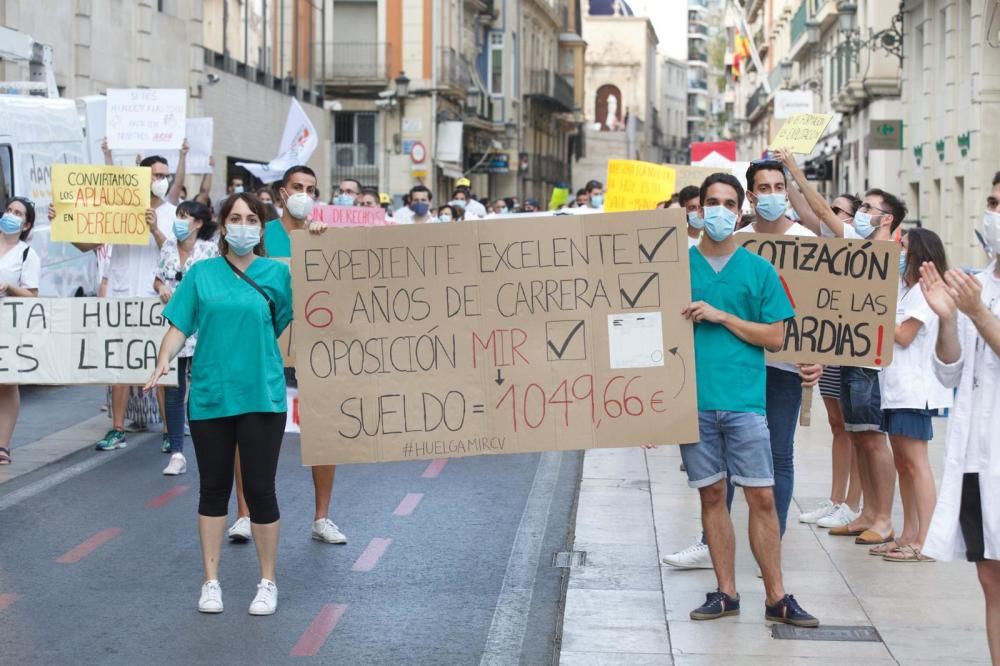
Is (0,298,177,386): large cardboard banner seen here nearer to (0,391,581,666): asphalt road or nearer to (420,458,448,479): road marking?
(0,391,581,666): asphalt road

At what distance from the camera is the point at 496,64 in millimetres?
61406

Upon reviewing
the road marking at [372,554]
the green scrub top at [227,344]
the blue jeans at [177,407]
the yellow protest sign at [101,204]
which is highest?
the yellow protest sign at [101,204]

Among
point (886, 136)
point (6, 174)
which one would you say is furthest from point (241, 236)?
point (886, 136)

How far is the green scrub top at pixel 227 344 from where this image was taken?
7098mm

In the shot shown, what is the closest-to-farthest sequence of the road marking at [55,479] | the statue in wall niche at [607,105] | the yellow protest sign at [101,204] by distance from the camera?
the road marking at [55,479] → the yellow protest sign at [101,204] → the statue in wall niche at [607,105]

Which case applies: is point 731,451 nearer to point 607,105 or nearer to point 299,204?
point 299,204

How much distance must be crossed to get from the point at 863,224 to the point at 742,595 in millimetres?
2134

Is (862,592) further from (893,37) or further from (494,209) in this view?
(893,37)

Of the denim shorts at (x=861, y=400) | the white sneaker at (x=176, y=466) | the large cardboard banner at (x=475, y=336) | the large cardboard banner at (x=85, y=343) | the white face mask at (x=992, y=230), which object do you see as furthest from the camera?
the white sneaker at (x=176, y=466)

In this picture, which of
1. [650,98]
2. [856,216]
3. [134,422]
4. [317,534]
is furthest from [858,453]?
[650,98]

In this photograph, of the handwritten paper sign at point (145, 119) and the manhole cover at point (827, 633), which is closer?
the manhole cover at point (827, 633)

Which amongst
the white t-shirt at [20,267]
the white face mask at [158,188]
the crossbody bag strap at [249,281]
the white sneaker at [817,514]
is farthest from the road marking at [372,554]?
the white face mask at [158,188]

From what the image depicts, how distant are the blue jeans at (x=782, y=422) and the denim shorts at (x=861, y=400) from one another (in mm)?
849

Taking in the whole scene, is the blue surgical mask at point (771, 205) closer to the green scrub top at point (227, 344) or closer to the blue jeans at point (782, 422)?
the blue jeans at point (782, 422)
